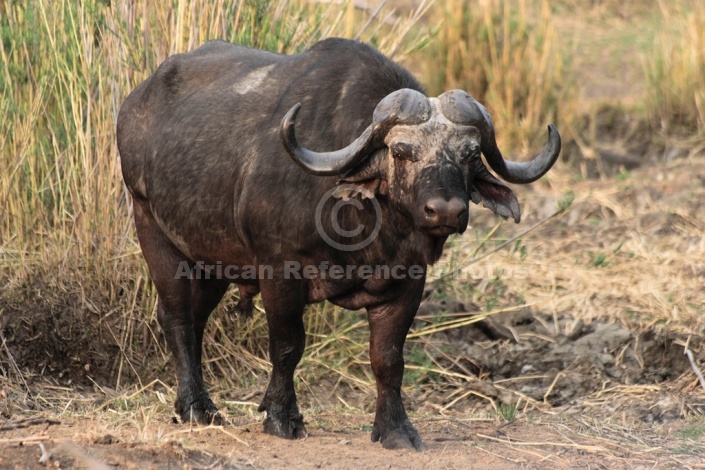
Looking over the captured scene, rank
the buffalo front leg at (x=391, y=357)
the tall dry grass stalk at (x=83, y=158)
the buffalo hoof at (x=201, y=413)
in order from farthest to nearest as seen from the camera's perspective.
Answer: the tall dry grass stalk at (x=83, y=158)
the buffalo hoof at (x=201, y=413)
the buffalo front leg at (x=391, y=357)

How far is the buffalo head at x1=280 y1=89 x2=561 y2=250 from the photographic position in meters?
4.50

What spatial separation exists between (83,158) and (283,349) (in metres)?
1.92

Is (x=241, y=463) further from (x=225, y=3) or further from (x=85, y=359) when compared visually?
(x=225, y=3)

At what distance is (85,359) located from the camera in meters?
6.34

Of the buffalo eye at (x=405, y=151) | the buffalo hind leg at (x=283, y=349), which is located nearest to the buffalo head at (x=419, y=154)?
the buffalo eye at (x=405, y=151)

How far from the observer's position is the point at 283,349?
5.22m

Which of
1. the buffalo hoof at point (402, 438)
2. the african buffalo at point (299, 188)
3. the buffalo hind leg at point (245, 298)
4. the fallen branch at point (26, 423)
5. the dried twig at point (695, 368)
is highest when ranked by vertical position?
the african buffalo at point (299, 188)

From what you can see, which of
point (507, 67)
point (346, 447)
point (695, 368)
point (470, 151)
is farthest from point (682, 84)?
point (346, 447)

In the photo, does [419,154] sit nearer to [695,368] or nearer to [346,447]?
[346,447]

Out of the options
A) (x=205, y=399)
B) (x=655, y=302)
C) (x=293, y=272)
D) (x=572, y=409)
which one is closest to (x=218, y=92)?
(x=293, y=272)

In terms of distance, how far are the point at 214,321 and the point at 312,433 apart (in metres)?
1.35

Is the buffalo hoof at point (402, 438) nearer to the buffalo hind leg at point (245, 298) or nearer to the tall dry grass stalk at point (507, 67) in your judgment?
the buffalo hind leg at point (245, 298)

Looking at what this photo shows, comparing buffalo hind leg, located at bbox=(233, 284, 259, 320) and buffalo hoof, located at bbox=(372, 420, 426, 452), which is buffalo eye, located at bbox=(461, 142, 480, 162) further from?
buffalo hind leg, located at bbox=(233, 284, 259, 320)

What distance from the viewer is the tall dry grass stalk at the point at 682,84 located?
11.2 meters
